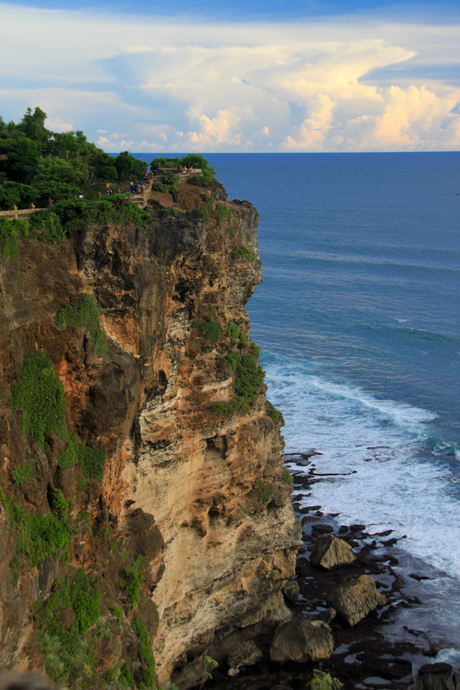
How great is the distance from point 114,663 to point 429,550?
96.1ft

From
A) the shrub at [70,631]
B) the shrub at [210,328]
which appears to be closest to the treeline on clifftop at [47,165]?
the shrub at [210,328]

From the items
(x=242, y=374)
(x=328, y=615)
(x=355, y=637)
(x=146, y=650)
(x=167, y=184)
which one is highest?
(x=167, y=184)

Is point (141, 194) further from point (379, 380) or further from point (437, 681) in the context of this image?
point (379, 380)

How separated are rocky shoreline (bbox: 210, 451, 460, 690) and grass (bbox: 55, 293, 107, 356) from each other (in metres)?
20.0

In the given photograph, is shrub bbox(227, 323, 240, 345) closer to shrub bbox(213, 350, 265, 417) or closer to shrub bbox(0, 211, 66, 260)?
shrub bbox(213, 350, 265, 417)

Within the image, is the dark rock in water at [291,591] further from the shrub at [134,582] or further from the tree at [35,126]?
the tree at [35,126]

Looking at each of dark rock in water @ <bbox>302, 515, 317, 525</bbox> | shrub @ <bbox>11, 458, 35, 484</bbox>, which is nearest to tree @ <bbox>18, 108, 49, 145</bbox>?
shrub @ <bbox>11, 458, 35, 484</bbox>

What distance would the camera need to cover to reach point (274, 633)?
33594 millimetres

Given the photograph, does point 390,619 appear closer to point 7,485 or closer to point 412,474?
point 412,474

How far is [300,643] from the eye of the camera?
32.1 meters

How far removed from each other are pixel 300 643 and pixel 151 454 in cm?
1467

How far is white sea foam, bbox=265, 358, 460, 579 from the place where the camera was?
44.8m

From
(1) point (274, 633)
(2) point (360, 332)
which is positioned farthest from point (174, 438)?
(2) point (360, 332)

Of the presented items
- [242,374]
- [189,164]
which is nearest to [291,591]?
[242,374]
